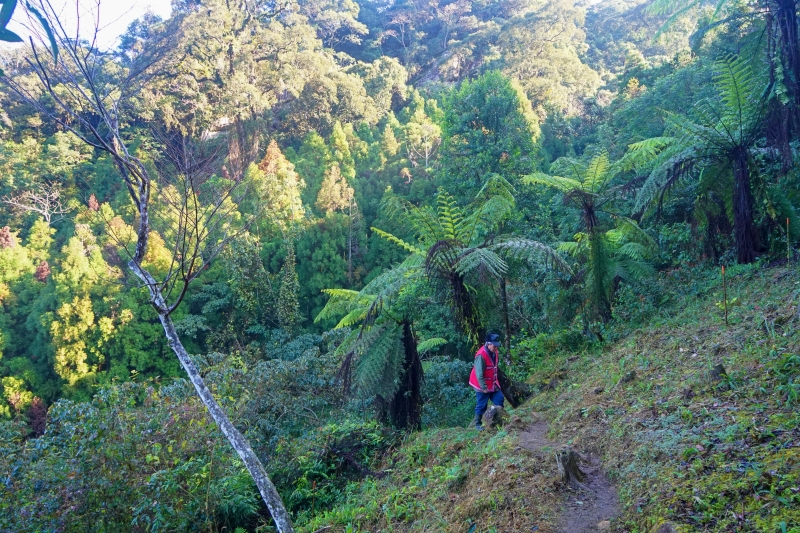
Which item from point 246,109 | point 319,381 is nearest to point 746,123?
point 319,381

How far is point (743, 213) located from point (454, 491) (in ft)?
19.3

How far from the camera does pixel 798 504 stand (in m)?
2.46

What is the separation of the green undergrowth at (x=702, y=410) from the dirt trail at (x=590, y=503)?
9cm

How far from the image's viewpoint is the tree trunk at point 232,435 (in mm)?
4199

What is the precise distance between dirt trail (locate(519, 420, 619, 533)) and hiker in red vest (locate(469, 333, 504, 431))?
1.66 meters

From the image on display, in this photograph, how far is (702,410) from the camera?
380 centimetres

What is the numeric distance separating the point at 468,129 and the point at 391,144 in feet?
34.3

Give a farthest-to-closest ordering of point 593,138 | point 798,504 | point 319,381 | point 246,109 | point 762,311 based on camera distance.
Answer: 1. point 246,109
2. point 593,138
3. point 319,381
4. point 762,311
5. point 798,504

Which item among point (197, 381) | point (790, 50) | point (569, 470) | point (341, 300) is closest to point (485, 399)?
point (569, 470)

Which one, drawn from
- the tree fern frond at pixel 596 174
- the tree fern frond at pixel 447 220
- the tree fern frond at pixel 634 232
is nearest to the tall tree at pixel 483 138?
the tree fern frond at pixel 596 174

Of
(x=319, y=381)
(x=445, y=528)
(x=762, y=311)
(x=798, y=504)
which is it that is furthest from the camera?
(x=319, y=381)

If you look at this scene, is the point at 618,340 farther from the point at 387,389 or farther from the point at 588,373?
the point at 387,389

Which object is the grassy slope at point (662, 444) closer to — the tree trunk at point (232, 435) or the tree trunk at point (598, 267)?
the tree trunk at point (232, 435)

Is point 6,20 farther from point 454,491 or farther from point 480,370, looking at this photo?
point 480,370
